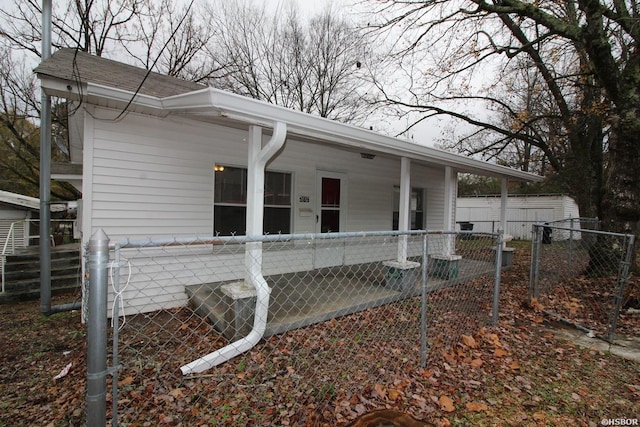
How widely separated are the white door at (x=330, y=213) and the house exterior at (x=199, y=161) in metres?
0.02

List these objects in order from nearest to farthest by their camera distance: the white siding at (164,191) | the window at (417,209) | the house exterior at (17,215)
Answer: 1. the white siding at (164,191)
2. the house exterior at (17,215)
3. the window at (417,209)

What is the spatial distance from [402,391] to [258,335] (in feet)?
5.04

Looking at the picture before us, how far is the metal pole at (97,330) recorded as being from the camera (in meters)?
1.12

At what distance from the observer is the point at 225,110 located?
302 centimetres

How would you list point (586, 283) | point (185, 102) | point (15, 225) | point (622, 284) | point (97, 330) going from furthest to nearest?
point (15, 225) → point (586, 283) → point (622, 284) → point (185, 102) → point (97, 330)

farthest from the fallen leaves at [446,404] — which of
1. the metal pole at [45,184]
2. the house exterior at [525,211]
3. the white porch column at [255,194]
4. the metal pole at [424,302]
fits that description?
the house exterior at [525,211]

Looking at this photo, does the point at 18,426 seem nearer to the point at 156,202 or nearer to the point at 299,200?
the point at 156,202

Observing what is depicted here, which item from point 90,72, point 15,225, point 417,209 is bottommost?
point 15,225

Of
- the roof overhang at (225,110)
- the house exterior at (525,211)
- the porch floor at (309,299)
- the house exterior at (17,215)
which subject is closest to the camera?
the roof overhang at (225,110)

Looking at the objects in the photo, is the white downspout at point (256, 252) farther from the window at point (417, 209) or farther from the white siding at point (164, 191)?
the window at point (417, 209)

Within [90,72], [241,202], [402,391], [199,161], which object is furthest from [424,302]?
[90,72]

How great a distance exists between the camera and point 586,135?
28.8ft

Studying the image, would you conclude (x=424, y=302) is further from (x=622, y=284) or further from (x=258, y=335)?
(x=622, y=284)

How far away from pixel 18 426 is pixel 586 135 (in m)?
12.6
